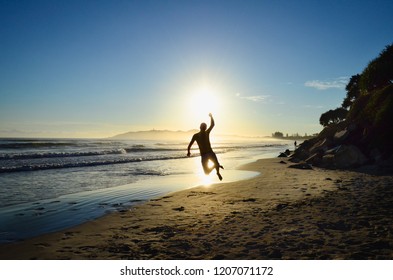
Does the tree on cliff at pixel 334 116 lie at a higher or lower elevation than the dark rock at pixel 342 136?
higher

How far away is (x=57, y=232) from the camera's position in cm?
659

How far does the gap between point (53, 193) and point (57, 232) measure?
5879mm

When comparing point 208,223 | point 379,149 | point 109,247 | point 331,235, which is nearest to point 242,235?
point 208,223

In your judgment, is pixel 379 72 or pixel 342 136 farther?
pixel 379 72

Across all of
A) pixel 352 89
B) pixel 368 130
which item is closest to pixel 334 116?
pixel 352 89

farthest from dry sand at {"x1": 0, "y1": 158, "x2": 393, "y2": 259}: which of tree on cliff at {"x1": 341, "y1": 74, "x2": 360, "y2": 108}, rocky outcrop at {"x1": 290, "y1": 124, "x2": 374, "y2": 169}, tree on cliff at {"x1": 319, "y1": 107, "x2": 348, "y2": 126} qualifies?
tree on cliff at {"x1": 319, "y1": 107, "x2": 348, "y2": 126}

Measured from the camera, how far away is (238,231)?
614 centimetres

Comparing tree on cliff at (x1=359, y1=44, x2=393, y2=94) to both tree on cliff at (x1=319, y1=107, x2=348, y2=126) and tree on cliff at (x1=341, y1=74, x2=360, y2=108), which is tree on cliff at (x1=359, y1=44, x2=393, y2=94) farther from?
tree on cliff at (x1=319, y1=107, x2=348, y2=126)

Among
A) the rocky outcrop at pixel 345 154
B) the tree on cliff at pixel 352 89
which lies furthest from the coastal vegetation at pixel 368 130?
the tree on cliff at pixel 352 89

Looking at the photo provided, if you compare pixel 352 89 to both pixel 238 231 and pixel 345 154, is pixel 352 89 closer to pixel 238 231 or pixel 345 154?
pixel 345 154

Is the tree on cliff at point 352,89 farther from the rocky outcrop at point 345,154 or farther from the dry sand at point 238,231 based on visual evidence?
the dry sand at point 238,231

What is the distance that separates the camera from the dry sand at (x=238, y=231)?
16.4ft
